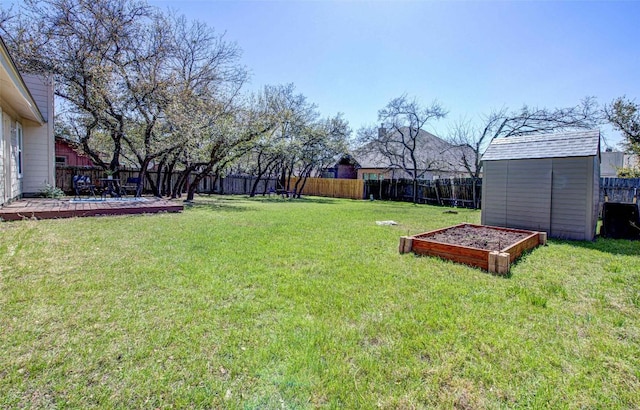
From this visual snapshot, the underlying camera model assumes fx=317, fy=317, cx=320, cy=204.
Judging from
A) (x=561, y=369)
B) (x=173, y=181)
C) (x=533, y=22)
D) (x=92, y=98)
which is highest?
(x=533, y=22)

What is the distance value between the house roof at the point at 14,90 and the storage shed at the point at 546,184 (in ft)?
31.6

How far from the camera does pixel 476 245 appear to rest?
16.1 ft

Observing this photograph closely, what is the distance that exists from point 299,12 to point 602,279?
9520mm

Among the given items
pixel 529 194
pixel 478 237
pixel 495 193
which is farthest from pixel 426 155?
pixel 478 237

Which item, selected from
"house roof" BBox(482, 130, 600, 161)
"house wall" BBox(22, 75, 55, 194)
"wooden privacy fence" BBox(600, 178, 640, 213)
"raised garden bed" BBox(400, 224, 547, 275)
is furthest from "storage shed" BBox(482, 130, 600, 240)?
"house wall" BBox(22, 75, 55, 194)

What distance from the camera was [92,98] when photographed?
10852 millimetres

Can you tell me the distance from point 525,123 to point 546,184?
32.8ft

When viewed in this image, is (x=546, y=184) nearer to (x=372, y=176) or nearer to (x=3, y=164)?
(x=3, y=164)

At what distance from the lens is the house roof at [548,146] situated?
6.87 m

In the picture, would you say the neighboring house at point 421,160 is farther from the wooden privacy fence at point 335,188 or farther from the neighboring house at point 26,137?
the neighboring house at point 26,137

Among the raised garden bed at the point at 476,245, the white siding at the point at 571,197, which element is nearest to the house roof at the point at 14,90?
the raised garden bed at the point at 476,245

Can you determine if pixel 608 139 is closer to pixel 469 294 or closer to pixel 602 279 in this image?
pixel 602 279

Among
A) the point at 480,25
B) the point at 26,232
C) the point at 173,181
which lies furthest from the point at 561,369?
the point at 173,181

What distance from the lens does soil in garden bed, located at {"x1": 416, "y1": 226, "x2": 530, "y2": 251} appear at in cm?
496
